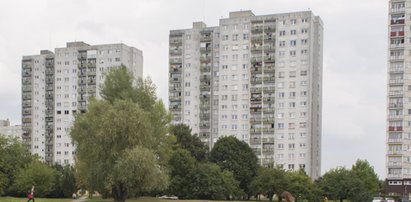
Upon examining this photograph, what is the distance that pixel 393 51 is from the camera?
11475cm

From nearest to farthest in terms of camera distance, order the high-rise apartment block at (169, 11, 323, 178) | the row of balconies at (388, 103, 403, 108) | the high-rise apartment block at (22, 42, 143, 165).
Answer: the row of balconies at (388, 103, 403, 108), the high-rise apartment block at (169, 11, 323, 178), the high-rise apartment block at (22, 42, 143, 165)

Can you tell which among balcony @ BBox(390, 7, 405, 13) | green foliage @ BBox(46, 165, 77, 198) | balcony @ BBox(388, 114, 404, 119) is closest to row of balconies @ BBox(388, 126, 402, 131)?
balcony @ BBox(388, 114, 404, 119)

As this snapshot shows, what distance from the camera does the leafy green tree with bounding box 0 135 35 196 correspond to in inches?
3477

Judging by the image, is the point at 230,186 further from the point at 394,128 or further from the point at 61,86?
the point at 61,86

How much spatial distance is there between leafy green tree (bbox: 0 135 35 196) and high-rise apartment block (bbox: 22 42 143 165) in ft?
187

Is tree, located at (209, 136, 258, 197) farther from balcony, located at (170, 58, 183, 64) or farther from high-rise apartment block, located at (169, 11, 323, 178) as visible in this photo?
balcony, located at (170, 58, 183, 64)

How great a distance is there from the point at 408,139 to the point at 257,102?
123 feet

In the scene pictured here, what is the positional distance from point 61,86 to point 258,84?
205 ft

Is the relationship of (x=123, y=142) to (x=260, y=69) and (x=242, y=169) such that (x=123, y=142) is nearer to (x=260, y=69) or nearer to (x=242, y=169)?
(x=242, y=169)

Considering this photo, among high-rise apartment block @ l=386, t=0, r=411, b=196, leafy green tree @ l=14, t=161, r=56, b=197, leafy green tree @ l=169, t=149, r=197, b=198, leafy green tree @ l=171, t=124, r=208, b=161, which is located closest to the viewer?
leafy green tree @ l=14, t=161, r=56, b=197

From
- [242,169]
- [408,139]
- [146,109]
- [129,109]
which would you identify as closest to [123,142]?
[129,109]

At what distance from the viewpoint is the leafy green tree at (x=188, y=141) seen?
3939 inches

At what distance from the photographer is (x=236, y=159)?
100 meters

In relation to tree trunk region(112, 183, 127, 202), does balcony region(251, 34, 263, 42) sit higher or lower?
higher
